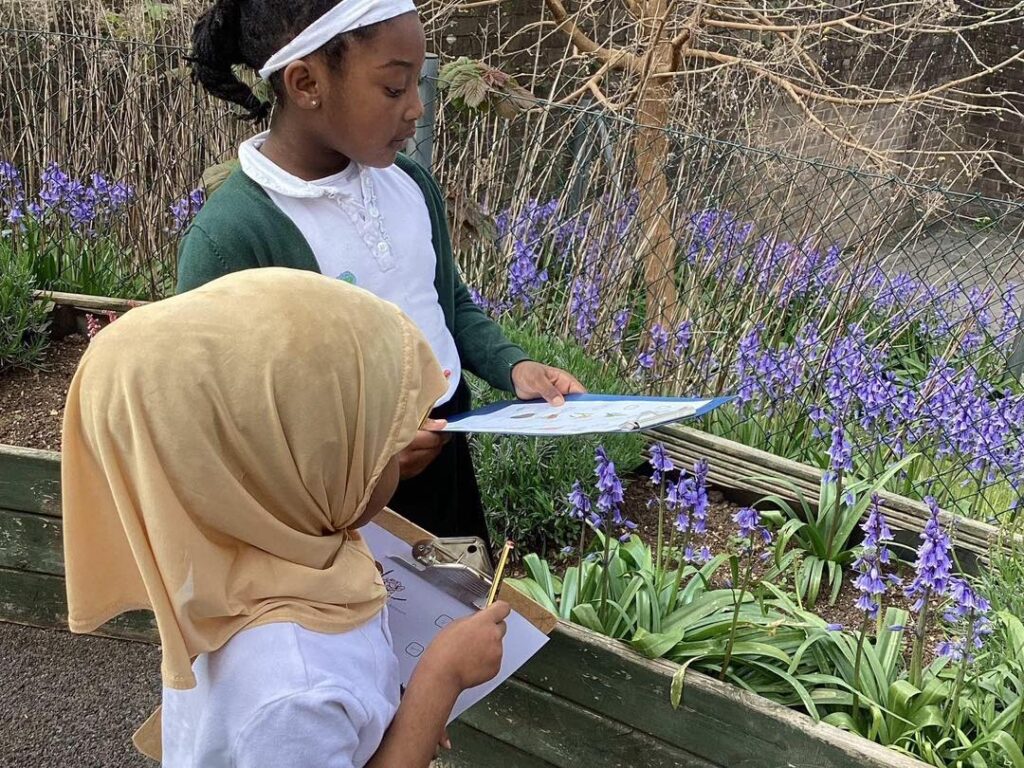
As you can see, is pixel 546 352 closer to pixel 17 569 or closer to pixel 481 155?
pixel 481 155

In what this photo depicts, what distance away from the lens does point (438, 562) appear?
67.1 inches

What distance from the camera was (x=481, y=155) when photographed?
4414 millimetres

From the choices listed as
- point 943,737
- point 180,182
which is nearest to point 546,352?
point 943,737

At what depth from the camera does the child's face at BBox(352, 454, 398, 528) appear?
1.37 metres

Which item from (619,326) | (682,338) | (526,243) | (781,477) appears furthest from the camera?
(526,243)

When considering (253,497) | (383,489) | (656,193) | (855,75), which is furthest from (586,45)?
(855,75)

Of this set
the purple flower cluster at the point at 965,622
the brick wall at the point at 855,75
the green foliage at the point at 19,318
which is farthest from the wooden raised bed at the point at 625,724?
the brick wall at the point at 855,75

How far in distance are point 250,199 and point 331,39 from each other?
1.00ft

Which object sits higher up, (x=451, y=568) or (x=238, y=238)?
(x=238, y=238)

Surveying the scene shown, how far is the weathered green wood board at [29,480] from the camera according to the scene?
2.93m

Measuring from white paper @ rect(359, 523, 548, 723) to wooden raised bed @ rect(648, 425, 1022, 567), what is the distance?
1.35 m

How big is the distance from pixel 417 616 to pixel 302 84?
0.93 metres

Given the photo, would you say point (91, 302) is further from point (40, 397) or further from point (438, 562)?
point (438, 562)

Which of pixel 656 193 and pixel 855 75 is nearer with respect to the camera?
pixel 656 193
